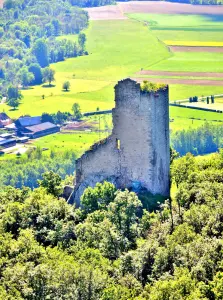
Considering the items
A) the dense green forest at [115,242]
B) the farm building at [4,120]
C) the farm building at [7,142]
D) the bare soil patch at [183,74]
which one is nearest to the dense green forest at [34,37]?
the farm building at [4,120]

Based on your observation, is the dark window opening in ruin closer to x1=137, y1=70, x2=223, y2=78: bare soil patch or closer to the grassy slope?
the grassy slope

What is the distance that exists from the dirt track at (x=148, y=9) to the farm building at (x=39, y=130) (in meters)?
36.9

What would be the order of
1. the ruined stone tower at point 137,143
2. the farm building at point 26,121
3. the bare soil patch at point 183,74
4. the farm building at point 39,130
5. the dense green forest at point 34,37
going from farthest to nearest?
the dense green forest at point 34,37 → the bare soil patch at point 183,74 → the farm building at point 26,121 → the farm building at point 39,130 → the ruined stone tower at point 137,143

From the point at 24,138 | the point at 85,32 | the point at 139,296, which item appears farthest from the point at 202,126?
the point at 85,32

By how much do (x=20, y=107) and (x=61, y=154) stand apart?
24122mm

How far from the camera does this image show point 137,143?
129 ft

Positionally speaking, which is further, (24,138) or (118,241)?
(24,138)

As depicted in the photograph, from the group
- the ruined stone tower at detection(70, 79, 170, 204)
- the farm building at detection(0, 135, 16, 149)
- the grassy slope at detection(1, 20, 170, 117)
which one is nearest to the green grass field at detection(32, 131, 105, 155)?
the farm building at detection(0, 135, 16, 149)

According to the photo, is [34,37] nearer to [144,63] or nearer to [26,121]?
[144,63]

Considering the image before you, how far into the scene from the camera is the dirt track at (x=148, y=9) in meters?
118

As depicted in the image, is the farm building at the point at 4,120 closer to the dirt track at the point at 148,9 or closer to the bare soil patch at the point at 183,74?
the bare soil patch at the point at 183,74

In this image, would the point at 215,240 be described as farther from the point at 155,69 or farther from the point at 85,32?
the point at 85,32

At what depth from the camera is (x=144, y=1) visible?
130m

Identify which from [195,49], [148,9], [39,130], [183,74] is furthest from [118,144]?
[148,9]
